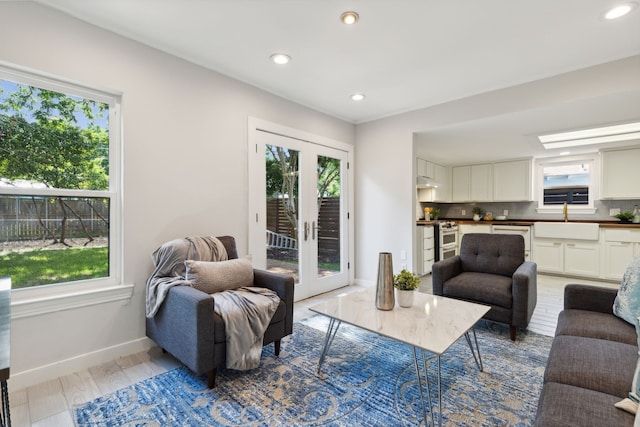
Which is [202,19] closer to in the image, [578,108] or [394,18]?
[394,18]

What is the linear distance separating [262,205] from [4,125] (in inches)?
78.3

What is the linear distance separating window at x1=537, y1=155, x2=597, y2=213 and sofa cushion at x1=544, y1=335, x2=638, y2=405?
5.12 m

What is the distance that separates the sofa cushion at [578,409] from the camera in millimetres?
992

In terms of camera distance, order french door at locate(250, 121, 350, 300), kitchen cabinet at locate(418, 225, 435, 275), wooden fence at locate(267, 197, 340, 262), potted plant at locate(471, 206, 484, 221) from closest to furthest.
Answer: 1. french door at locate(250, 121, 350, 300)
2. wooden fence at locate(267, 197, 340, 262)
3. kitchen cabinet at locate(418, 225, 435, 275)
4. potted plant at locate(471, 206, 484, 221)

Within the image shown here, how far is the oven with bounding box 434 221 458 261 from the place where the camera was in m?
5.35

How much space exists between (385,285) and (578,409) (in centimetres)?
111

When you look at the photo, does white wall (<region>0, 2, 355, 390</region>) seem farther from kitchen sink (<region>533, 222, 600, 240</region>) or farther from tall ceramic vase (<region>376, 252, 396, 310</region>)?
kitchen sink (<region>533, 222, 600, 240</region>)

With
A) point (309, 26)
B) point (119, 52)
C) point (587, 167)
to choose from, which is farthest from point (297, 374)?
point (587, 167)

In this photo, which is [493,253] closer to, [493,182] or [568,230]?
[568,230]

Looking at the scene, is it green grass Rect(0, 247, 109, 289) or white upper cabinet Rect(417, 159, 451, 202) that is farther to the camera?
white upper cabinet Rect(417, 159, 451, 202)

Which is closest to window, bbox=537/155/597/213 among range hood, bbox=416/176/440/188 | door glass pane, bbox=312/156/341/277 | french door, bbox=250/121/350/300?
range hood, bbox=416/176/440/188

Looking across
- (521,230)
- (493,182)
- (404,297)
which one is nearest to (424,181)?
(493,182)

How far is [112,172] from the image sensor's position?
235cm

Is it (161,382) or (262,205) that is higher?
(262,205)
